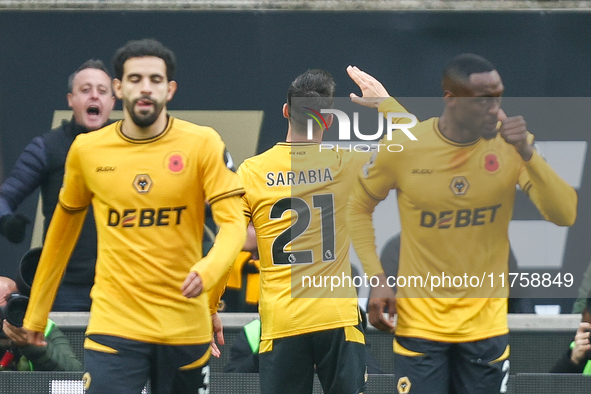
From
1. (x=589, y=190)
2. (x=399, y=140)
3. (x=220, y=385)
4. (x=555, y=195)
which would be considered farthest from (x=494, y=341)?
(x=589, y=190)

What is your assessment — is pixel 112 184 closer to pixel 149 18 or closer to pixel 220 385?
pixel 220 385

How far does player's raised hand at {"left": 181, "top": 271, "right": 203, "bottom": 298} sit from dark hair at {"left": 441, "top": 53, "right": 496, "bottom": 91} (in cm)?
167

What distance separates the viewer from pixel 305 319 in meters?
4.70

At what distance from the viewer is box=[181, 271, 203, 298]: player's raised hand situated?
3.88 meters

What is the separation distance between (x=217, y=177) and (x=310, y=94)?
36.1 inches

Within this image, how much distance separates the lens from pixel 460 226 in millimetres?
4594

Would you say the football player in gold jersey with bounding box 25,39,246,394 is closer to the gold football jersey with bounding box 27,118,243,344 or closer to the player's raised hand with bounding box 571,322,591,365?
the gold football jersey with bounding box 27,118,243,344

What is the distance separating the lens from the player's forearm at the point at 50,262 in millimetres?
4406

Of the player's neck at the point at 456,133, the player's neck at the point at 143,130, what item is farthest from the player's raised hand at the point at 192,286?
the player's neck at the point at 456,133

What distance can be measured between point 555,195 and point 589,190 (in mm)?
2051

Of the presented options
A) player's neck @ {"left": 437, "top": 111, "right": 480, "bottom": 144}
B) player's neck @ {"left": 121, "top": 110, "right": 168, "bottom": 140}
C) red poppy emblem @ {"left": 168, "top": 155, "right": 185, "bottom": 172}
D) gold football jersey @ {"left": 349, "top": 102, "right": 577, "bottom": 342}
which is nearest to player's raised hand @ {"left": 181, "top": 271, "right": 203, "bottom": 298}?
red poppy emblem @ {"left": 168, "top": 155, "right": 185, "bottom": 172}

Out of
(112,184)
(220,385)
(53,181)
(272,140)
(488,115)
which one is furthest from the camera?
(272,140)

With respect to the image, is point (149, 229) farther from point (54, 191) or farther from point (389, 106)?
point (54, 191)

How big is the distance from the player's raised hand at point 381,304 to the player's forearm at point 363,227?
0.16 m
